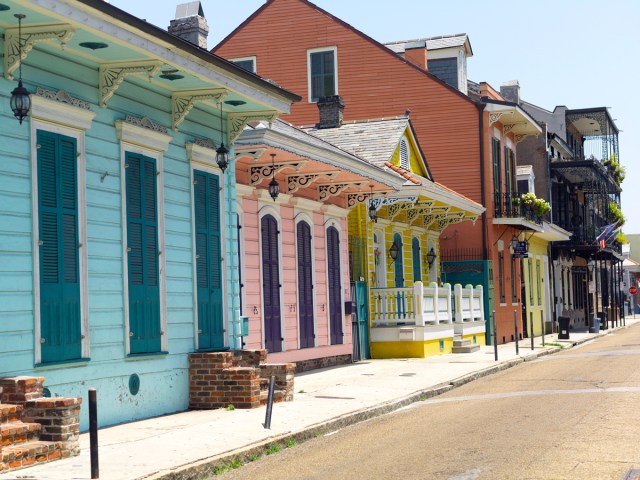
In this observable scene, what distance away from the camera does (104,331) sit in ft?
42.0

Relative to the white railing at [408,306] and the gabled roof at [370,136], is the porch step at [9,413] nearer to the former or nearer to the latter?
the white railing at [408,306]

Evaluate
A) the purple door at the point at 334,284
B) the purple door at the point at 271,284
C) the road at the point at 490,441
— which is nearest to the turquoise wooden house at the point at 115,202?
the road at the point at 490,441

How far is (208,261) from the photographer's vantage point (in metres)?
15.7

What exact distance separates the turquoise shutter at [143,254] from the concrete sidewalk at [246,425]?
1.12 metres

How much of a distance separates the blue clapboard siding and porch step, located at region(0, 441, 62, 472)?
1178mm

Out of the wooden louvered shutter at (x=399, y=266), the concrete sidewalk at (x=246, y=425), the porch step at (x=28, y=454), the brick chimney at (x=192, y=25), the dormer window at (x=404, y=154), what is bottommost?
the concrete sidewalk at (x=246, y=425)

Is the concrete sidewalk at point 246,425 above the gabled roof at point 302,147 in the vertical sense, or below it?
below

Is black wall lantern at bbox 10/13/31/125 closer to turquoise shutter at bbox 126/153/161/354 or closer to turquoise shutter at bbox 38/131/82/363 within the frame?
turquoise shutter at bbox 38/131/82/363

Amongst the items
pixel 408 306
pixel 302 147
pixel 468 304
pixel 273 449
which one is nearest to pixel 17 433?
pixel 273 449

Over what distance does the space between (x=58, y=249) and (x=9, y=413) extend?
2.25 metres

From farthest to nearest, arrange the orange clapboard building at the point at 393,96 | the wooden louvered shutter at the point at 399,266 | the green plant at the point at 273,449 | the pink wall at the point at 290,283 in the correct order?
the orange clapboard building at the point at 393,96, the wooden louvered shutter at the point at 399,266, the pink wall at the point at 290,283, the green plant at the point at 273,449

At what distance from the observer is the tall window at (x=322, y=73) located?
35.0 meters

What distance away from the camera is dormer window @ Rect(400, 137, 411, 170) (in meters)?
29.5

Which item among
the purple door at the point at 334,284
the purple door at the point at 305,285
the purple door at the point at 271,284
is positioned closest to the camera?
the purple door at the point at 271,284
